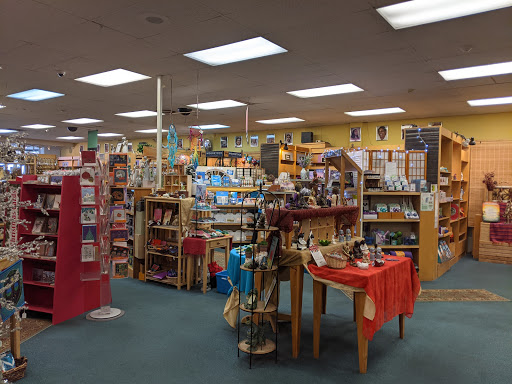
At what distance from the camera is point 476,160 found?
33.3 feet

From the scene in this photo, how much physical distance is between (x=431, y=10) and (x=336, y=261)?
3.05 m

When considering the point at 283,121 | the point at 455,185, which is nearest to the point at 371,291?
the point at 455,185

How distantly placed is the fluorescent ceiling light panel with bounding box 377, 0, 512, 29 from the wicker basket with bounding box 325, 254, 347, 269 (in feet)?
9.10

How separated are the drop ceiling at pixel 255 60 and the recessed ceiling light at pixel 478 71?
27cm

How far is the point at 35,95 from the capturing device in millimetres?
9461

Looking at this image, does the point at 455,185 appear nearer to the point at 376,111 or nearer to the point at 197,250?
the point at 376,111

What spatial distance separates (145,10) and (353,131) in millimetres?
8866

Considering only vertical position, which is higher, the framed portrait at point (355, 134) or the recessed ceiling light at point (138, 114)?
the recessed ceiling light at point (138, 114)

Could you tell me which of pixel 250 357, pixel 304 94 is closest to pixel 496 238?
pixel 304 94

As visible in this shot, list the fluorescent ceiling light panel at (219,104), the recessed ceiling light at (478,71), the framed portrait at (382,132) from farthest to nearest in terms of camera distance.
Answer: the framed portrait at (382,132) < the fluorescent ceiling light panel at (219,104) < the recessed ceiling light at (478,71)

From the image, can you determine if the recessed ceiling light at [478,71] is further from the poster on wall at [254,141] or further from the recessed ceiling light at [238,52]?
the poster on wall at [254,141]

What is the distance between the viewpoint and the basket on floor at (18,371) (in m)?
3.21

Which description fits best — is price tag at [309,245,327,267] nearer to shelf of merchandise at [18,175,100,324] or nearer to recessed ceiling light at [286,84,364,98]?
shelf of merchandise at [18,175,100,324]

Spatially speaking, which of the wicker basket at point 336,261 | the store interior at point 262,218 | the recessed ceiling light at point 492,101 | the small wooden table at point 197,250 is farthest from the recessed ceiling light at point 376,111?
the wicker basket at point 336,261
